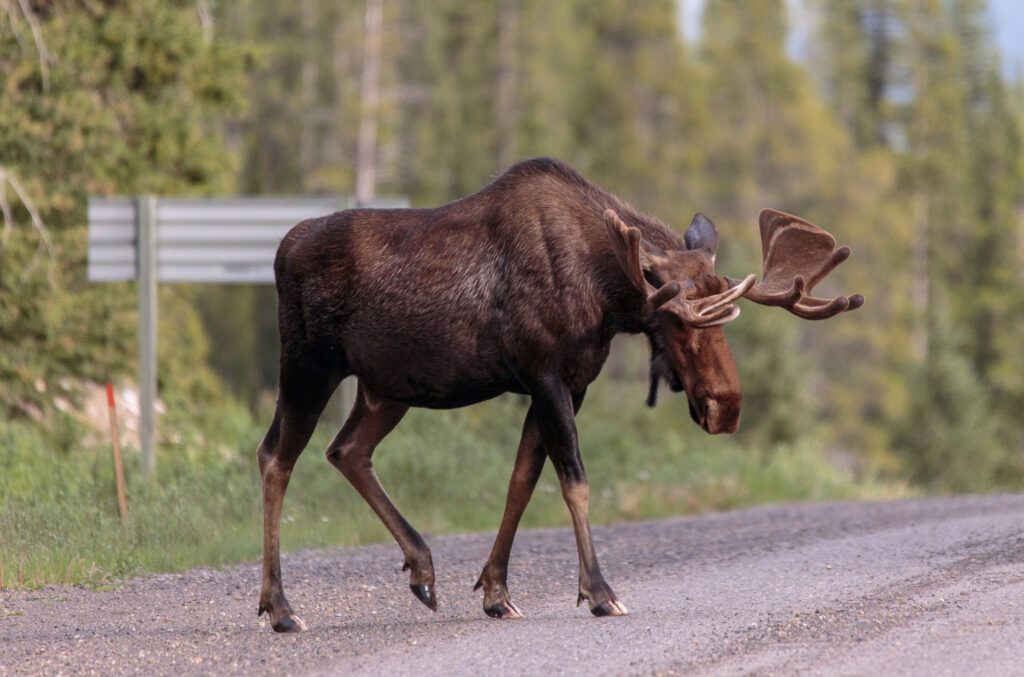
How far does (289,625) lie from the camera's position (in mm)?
6512

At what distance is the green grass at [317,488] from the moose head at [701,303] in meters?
3.73

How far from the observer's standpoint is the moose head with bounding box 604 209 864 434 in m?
6.27

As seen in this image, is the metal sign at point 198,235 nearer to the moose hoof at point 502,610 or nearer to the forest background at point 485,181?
the forest background at point 485,181

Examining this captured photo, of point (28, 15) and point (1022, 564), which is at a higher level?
point (28, 15)

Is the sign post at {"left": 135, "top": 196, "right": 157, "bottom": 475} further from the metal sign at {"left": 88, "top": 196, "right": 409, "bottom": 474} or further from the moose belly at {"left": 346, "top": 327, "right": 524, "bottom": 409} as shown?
the moose belly at {"left": 346, "top": 327, "right": 524, "bottom": 409}

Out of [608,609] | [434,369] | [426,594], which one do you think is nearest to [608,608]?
[608,609]

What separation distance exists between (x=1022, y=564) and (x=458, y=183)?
4083 cm

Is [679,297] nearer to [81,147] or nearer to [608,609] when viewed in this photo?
[608,609]

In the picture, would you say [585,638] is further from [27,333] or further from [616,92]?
[616,92]

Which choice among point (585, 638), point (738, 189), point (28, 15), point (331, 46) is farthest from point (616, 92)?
point (585, 638)

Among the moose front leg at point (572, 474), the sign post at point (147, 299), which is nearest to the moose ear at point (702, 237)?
the moose front leg at point (572, 474)

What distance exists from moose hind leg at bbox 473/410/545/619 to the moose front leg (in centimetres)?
19

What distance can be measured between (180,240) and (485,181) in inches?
1301

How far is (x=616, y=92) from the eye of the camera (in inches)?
2048
